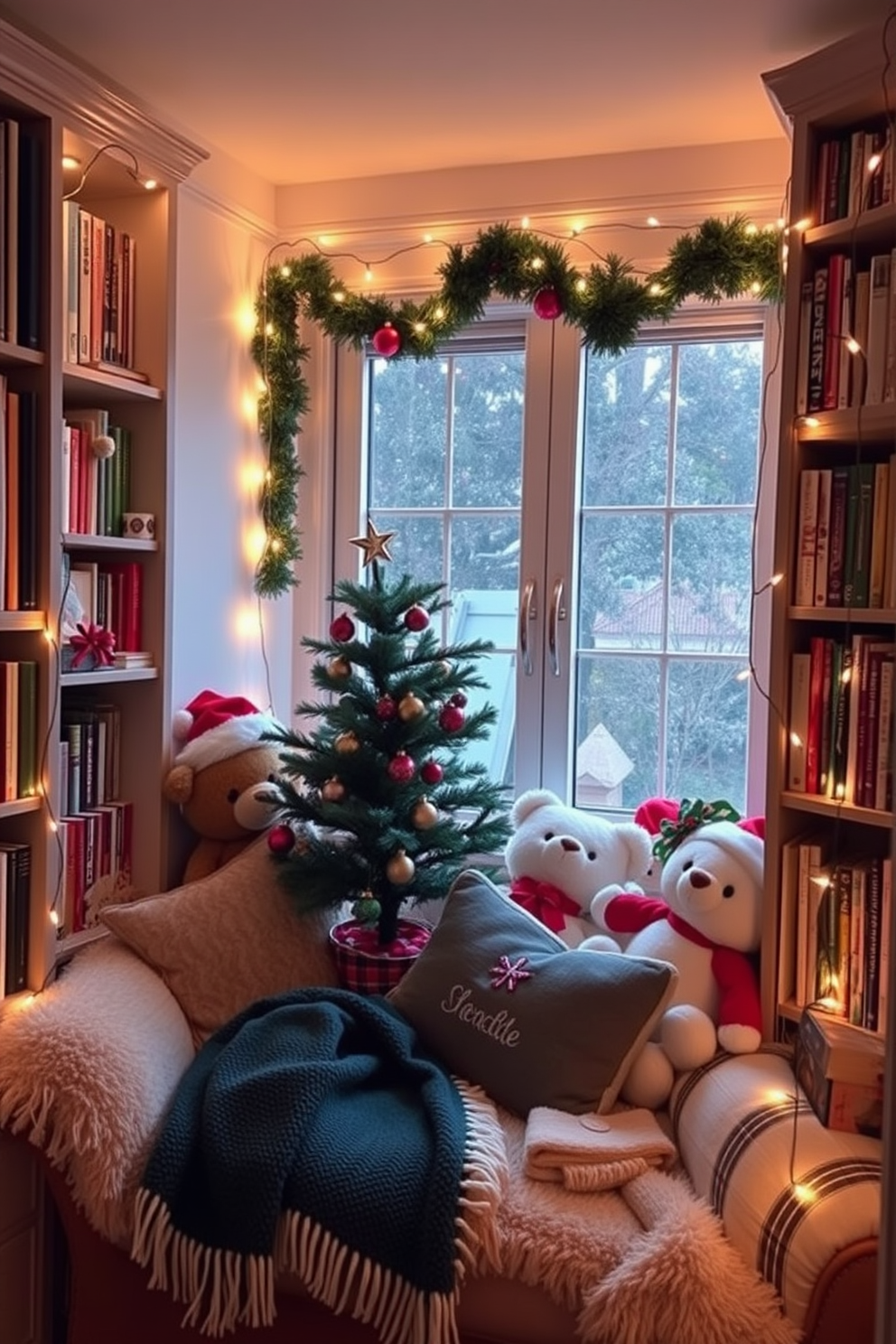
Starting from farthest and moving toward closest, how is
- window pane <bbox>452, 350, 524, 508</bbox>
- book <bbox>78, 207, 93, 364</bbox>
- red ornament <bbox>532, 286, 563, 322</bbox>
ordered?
window pane <bbox>452, 350, 524, 508</bbox>
red ornament <bbox>532, 286, 563, 322</bbox>
book <bbox>78, 207, 93, 364</bbox>

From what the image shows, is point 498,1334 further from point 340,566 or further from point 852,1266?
point 340,566

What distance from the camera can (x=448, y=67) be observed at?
2.06 m

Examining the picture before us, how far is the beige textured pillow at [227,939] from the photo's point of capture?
2086mm

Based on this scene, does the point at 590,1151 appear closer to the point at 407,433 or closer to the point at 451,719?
the point at 451,719

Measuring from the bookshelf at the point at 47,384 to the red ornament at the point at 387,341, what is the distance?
53 cm

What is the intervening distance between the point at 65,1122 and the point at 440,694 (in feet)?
3.39

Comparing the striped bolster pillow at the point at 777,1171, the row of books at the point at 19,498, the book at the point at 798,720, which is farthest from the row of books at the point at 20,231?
the striped bolster pillow at the point at 777,1171

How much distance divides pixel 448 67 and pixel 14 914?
69.2 inches

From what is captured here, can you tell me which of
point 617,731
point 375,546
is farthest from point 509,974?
point 375,546

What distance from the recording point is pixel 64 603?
6.55ft

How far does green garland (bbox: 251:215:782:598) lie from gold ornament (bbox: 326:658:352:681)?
579 millimetres

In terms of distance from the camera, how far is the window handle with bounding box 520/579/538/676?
2615 millimetres

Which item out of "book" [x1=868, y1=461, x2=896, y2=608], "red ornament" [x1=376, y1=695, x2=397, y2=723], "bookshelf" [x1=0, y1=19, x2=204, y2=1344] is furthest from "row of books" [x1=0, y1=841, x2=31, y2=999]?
"book" [x1=868, y1=461, x2=896, y2=608]

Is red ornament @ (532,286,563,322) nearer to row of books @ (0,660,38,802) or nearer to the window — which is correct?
the window
